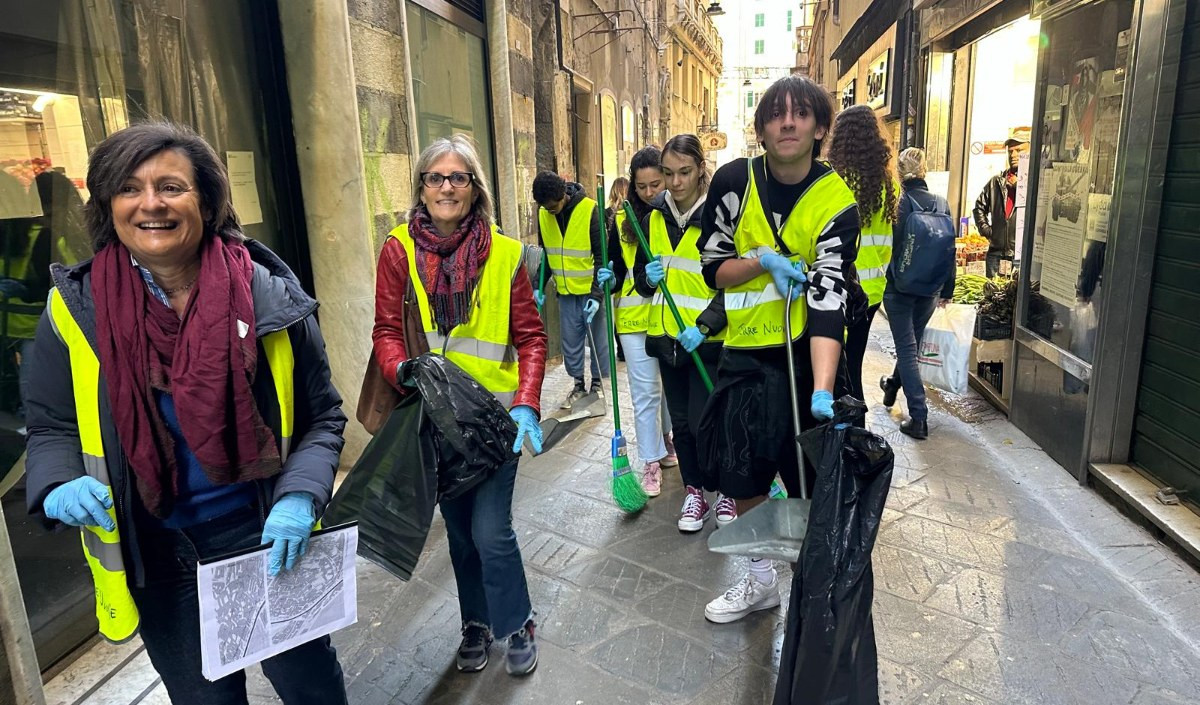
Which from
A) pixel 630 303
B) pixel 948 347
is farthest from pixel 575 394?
pixel 948 347

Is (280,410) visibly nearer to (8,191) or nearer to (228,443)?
(228,443)

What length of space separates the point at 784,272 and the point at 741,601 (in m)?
1.38

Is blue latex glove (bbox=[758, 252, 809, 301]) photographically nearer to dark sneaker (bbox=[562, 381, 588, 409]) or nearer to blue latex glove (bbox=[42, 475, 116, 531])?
blue latex glove (bbox=[42, 475, 116, 531])

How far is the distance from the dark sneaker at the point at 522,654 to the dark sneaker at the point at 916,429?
3.32 metres

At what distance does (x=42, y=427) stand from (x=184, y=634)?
599mm

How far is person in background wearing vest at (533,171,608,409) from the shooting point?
17.8ft

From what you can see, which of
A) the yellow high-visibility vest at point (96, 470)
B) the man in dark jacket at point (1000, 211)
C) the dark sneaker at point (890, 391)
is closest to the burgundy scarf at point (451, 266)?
the yellow high-visibility vest at point (96, 470)

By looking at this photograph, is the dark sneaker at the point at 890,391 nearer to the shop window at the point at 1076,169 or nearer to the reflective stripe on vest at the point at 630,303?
the shop window at the point at 1076,169

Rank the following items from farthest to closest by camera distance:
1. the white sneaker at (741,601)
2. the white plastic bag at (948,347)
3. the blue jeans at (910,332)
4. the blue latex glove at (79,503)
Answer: the white plastic bag at (948,347) < the blue jeans at (910,332) < the white sneaker at (741,601) < the blue latex glove at (79,503)

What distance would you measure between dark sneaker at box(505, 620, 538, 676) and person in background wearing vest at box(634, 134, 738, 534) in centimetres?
111

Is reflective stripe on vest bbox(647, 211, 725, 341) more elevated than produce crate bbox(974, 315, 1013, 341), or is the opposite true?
reflective stripe on vest bbox(647, 211, 725, 341)

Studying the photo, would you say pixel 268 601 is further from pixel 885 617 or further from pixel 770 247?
pixel 885 617

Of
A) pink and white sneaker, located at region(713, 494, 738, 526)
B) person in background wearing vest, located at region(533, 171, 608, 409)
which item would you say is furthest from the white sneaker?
person in background wearing vest, located at region(533, 171, 608, 409)

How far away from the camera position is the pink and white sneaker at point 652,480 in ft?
14.0
